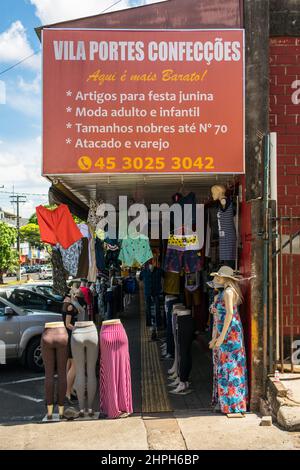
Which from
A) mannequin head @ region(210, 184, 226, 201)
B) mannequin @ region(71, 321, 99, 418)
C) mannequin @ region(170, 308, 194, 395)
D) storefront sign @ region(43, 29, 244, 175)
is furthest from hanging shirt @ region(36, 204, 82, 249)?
mannequin head @ region(210, 184, 226, 201)

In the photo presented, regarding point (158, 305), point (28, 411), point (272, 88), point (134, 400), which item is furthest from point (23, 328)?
point (272, 88)

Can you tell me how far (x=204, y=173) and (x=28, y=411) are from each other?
422cm

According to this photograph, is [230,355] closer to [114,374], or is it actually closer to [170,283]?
[114,374]

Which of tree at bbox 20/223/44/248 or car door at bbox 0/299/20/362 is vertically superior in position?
tree at bbox 20/223/44/248

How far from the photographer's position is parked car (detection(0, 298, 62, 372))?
934 centimetres

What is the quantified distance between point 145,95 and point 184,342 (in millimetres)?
3684

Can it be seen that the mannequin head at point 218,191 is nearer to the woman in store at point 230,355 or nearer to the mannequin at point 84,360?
the woman in store at point 230,355

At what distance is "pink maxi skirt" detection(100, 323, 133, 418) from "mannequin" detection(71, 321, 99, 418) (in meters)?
0.12

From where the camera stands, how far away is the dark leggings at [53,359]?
20.5 ft

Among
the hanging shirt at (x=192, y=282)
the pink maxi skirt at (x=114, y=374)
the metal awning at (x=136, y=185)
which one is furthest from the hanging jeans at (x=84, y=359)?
the hanging shirt at (x=192, y=282)

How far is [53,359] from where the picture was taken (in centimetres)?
634

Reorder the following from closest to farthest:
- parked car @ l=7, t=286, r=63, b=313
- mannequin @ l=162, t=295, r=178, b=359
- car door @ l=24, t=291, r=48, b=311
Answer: mannequin @ l=162, t=295, r=178, b=359, parked car @ l=7, t=286, r=63, b=313, car door @ l=24, t=291, r=48, b=311

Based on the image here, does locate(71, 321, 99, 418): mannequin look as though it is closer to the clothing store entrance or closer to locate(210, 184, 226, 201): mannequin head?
the clothing store entrance
